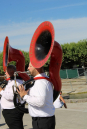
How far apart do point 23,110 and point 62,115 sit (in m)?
3.94

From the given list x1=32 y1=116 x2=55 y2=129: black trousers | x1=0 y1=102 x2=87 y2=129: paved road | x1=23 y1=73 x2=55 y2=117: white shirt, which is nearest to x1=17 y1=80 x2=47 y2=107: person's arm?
x1=23 y1=73 x2=55 y2=117: white shirt

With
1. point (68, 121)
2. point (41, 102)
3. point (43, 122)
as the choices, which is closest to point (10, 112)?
point (43, 122)

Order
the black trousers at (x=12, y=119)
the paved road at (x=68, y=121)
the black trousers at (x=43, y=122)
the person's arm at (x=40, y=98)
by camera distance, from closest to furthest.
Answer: the person's arm at (x=40, y=98) < the black trousers at (x=43, y=122) < the black trousers at (x=12, y=119) < the paved road at (x=68, y=121)

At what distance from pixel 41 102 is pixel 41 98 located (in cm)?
5

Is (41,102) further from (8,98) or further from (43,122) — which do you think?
(8,98)

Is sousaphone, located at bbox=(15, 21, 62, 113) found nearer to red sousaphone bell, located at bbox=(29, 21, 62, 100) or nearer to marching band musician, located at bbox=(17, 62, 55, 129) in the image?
red sousaphone bell, located at bbox=(29, 21, 62, 100)

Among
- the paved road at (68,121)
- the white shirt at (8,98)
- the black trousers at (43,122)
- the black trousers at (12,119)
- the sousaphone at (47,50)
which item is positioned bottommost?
the paved road at (68,121)

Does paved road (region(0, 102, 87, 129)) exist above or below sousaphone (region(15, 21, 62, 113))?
below

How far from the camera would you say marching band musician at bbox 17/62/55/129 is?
2.84 metres

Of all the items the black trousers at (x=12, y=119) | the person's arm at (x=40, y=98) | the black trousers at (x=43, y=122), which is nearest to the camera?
the person's arm at (x=40, y=98)

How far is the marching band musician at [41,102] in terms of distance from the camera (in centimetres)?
284

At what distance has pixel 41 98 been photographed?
2826 millimetres

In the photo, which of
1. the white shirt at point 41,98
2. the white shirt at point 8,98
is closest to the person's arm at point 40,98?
the white shirt at point 41,98

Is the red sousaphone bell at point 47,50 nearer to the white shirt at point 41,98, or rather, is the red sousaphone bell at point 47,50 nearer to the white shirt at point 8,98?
the white shirt at point 41,98
